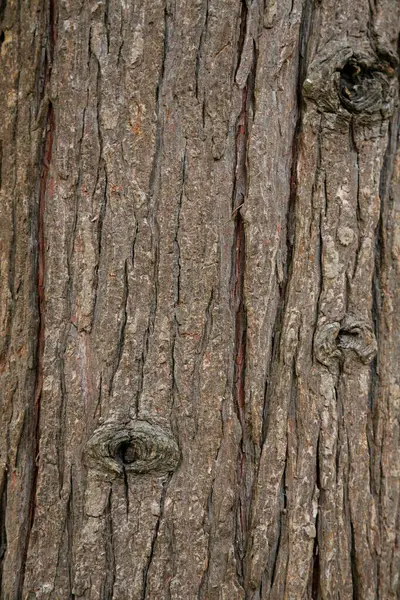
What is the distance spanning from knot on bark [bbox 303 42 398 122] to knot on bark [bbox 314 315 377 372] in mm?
567

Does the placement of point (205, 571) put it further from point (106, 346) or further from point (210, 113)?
point (210, 113)

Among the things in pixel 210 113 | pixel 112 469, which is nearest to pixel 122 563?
pixel 112 469

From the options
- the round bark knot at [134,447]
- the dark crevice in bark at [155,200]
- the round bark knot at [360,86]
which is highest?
the round bark knot at [360,86]

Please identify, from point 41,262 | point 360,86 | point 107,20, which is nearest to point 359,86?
point 360,86

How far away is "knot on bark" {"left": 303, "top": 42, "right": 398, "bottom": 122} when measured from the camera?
1571mm

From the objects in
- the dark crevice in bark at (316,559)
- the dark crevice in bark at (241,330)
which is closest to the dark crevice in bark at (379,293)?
the dark crevice in bark at (316,559)

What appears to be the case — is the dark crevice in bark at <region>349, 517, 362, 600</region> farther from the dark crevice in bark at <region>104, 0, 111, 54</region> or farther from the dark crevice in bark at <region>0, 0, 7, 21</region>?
the dark crevice in bark at <region>0, 0, 7, 21</region>

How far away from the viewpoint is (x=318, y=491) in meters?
1.60

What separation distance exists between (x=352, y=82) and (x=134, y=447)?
3.75 feet

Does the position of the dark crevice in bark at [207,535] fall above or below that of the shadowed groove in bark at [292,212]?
below

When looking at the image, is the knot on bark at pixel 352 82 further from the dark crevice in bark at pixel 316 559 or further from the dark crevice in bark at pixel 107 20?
the dark crevice in bark at pixel 316 559

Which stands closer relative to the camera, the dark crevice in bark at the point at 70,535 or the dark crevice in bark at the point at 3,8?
the dark crevice in bark at the point at 70,535

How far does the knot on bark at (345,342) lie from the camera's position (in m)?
1.59

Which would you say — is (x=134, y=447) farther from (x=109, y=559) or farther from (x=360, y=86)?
(x=360, y=86)
